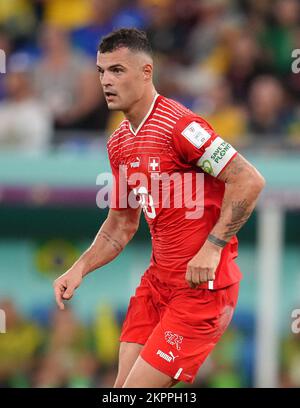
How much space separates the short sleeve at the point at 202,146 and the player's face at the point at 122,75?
29 centimetres

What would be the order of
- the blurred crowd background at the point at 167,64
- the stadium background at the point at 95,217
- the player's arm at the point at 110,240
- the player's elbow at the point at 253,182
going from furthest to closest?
1. the blurred crowd background at the point at 167,64
2. the stadium background at the point at 95,217
3. the player's arm at the point at 110,240
4. the player's elbow at the point at 253,182

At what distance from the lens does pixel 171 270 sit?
5668 mm

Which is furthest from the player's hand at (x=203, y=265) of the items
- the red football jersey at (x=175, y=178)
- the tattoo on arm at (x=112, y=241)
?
the tattoo on arm at (x=112, y=241)

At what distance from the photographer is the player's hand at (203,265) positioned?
530 centimetres

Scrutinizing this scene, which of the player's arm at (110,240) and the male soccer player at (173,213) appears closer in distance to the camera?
the male soccer player at (173,213)

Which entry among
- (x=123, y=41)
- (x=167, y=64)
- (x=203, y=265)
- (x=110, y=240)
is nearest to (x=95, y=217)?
A: (x=167, y=64)

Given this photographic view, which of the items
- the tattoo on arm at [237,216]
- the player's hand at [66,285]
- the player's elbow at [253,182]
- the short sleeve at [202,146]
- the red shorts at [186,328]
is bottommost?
the red shorts at [186,328]

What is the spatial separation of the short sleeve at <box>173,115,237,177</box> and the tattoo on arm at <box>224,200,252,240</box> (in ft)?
0.61

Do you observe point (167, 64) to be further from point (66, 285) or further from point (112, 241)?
point (66, 285)

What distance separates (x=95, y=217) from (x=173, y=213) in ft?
14.9

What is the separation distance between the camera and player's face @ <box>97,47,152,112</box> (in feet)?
17.9

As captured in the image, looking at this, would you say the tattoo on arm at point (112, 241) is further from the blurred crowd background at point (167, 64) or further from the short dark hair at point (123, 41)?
the blurred crowd background at point (167, 64)

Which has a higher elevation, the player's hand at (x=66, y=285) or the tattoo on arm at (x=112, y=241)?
the tattoo on arm at (x=112, y=241)
